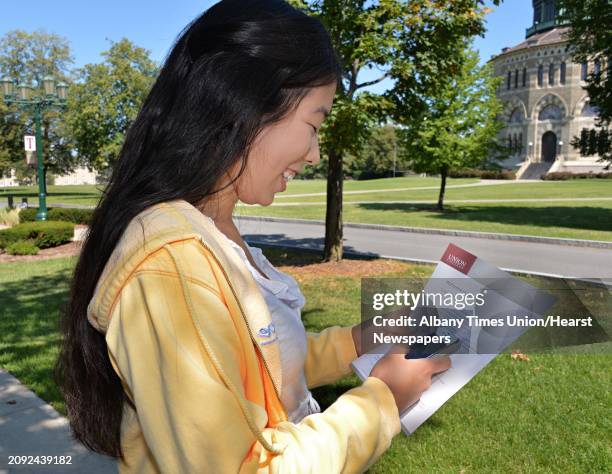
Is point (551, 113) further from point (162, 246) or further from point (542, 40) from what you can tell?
point (162, 246)

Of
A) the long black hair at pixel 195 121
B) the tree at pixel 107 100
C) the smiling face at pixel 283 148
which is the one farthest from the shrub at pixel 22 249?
the tree at pixel 107 100

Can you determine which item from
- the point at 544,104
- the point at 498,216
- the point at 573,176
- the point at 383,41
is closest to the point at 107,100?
the point at 498,216

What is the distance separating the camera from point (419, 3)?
27.6 ft

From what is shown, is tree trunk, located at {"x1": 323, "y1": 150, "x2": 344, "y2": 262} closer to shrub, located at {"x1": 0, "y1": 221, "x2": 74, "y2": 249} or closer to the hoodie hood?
shrub, located at {"x1": 0, "y1": 221, "x2": 74, "y2": 249}

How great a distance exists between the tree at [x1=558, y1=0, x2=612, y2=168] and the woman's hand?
17.8 meters

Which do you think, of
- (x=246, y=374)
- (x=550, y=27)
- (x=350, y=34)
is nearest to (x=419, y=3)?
(x=350, y=34)

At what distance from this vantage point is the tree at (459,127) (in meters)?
22.5

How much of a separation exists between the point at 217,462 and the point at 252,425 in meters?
0.09

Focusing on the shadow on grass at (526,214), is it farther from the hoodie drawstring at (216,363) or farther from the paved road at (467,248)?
the hoodie drawstring at (216,363)

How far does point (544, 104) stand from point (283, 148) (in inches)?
2796

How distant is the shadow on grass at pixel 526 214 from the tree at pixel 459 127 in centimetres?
217

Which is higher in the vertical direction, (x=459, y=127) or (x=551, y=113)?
(x=551, y=113)

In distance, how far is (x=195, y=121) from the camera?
1.19 m

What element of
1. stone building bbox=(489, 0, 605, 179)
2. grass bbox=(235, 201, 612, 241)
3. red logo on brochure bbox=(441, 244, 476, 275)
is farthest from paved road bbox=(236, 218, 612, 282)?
stone building bbox=(489, 0, 605, 179)
